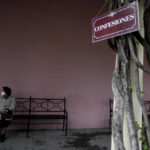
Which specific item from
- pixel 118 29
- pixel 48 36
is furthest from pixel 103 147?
pixel 48 36

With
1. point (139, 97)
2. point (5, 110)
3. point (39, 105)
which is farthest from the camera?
point (39, 105)

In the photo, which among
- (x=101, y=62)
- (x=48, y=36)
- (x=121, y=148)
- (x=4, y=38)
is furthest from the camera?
(x=101, y=62)

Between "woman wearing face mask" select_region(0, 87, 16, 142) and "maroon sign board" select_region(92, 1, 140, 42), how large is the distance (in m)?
2.33

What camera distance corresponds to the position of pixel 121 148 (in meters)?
1.08

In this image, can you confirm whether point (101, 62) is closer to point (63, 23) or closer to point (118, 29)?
point (63, 23)

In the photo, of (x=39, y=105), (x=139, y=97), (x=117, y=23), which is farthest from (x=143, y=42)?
(x=39, y=105)

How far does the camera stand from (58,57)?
353 cm

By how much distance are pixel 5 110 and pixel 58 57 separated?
1.58 m

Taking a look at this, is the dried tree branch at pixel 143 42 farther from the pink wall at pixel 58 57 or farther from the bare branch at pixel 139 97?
the pink wall at pixel 58 57

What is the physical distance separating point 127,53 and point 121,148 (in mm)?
724

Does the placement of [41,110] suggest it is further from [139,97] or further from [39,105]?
[139,97]

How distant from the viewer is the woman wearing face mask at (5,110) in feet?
9.19

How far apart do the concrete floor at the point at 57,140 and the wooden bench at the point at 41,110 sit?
23 cm

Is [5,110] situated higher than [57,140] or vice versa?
[5,110]
